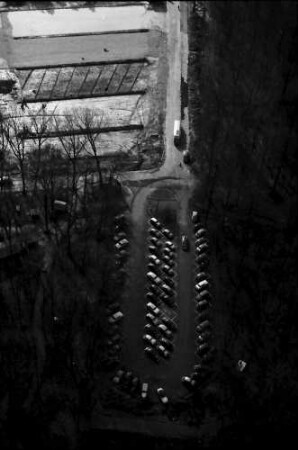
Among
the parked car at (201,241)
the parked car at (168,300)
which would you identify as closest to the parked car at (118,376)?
the parked car at (168,300)

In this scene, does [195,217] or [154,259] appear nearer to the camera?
[154,259]

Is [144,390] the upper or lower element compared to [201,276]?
lower

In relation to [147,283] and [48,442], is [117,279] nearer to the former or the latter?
[147,283]

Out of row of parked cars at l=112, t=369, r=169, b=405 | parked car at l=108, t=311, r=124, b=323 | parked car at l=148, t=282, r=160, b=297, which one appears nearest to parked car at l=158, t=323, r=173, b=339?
parked car at l=148, t=282, r=160, b=297

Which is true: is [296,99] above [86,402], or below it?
above

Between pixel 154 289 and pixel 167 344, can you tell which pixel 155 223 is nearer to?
pixel 154 289

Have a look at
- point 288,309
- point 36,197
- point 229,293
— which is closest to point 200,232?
point 229,293

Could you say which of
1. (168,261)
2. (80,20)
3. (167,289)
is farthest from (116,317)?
(80,20)

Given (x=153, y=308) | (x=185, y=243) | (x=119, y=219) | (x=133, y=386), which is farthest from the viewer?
(x=119, y=219)
